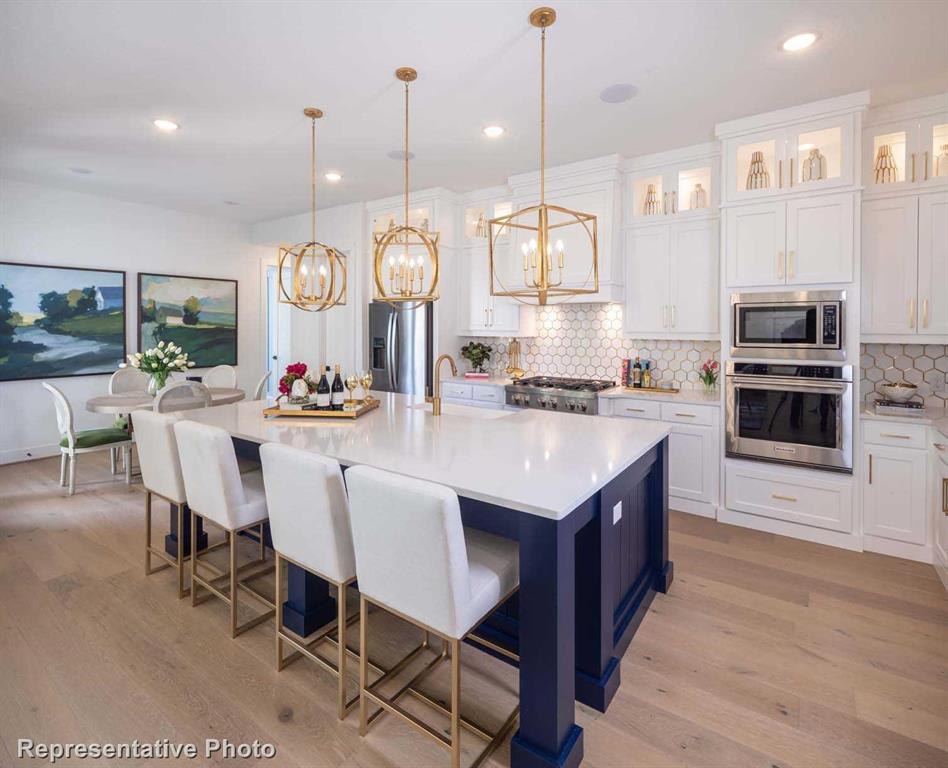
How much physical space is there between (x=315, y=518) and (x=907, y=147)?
4.19 metres

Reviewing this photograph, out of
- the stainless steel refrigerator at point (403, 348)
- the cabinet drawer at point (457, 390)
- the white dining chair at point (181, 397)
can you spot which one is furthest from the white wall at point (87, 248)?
the cabinet drawer at point (457, 390)

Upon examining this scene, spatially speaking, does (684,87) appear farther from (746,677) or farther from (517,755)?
(517,755)

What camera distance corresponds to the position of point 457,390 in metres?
5.07

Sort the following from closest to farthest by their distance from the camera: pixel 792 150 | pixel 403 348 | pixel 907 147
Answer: pixel 907 147 < pixel 792 150 < pixel 403 348

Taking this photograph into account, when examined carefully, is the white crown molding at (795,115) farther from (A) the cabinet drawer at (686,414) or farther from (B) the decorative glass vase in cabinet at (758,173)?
(A) the cabinet drawer at (686,414)

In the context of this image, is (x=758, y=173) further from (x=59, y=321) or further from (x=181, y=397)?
(x=59, y=321)

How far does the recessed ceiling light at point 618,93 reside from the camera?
9.96ft

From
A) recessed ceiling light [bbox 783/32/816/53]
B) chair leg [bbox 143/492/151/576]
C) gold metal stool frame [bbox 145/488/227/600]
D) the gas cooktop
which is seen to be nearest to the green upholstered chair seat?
gold metal stool frame [bbox 145/488/227/600]

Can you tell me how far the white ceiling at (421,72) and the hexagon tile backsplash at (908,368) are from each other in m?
1.63

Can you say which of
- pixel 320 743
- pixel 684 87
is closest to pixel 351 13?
pixel 684 87

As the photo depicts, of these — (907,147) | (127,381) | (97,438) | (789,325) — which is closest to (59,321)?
(127,381)

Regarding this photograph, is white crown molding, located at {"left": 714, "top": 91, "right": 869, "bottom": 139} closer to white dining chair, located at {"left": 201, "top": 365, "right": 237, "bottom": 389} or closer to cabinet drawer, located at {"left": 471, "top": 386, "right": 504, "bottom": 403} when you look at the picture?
cabinet drawer, located at {"left": 471, "top": 386, "right": 504, "bottom": 403}

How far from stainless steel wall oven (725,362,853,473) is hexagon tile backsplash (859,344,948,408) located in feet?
1.42

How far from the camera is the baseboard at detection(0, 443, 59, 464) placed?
518cm
